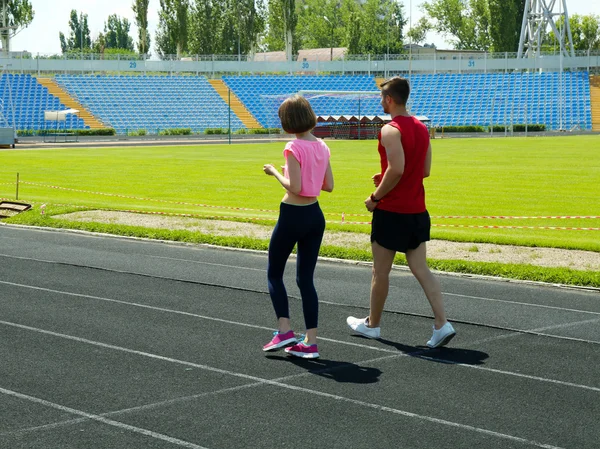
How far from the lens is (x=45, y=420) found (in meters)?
5.72

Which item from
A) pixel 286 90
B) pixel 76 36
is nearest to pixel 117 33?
pixel 76 36

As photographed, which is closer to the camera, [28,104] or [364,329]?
[364,329]

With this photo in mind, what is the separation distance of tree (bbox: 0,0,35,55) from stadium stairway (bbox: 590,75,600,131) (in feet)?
150

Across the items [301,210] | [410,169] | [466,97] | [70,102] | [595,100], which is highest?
[466,97]

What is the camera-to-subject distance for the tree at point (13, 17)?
258 ft

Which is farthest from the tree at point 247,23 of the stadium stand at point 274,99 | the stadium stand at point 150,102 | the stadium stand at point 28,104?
the stadium stand at point 28,104

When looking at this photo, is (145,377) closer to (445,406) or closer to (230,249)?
(445,406)

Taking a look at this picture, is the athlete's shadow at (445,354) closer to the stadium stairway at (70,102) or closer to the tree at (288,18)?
the stadium stairway at (70,102)

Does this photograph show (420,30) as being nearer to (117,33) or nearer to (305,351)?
(117,33)

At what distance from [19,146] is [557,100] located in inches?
1862

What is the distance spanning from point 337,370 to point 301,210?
123cm

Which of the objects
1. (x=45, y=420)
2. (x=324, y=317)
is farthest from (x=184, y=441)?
(x=324, y=317)

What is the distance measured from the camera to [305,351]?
7.21 meters

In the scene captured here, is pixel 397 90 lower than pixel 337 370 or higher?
higher
